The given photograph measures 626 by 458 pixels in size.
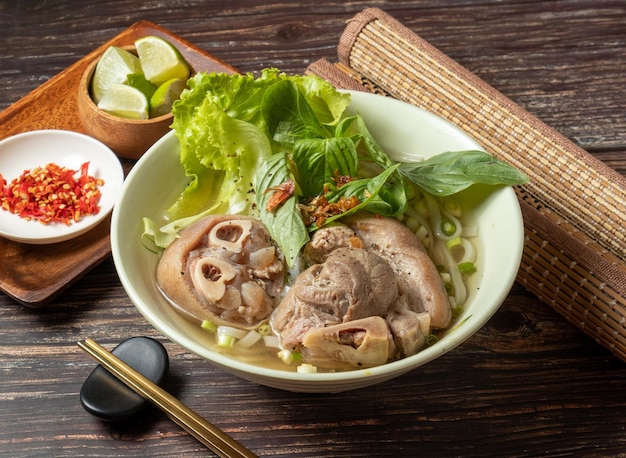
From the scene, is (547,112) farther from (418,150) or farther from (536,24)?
(418,150)

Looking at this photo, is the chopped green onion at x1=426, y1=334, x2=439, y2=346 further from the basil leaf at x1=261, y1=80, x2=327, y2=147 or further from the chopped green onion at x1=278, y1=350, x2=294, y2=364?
the basil leaf at x1=261, y1=80, x2=327, y2=147

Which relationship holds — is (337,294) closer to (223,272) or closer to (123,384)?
(223,272)

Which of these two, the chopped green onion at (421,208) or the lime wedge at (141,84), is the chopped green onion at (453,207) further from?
the lime wedge at (141,84)

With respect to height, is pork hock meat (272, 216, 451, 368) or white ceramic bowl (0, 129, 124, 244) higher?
pork hock meat (272, 216, 451, 368)

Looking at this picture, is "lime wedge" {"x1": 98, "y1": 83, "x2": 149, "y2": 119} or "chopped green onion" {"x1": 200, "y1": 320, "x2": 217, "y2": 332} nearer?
"chopped green onion" {"x1": 200, "y1": 320, "x2": 217, "y2": 332}

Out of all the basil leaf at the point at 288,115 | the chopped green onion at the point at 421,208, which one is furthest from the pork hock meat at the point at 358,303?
the basil leaf at the point at 288,115

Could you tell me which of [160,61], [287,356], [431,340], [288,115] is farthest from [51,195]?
[431,340]

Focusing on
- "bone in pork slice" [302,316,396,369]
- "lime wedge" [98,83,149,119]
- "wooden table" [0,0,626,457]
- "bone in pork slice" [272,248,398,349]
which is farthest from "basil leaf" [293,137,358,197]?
"lime wedge" [98,83,149,119]
